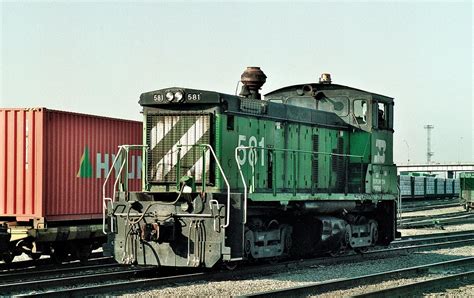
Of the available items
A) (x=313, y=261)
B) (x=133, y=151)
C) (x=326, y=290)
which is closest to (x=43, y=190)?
(x=133, y=151)

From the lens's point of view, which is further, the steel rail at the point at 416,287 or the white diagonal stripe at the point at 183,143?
the white diagonal stripe at the point at 183,143

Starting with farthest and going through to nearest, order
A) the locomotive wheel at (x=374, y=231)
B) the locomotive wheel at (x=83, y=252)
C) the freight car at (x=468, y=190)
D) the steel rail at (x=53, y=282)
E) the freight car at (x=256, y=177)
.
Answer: the freight car at (x=468, y=190) → the locomotive wheel at (x=374, y=231) → the locomotive wheel at (x=83, y=252) → the freight car at (x=256, y=177) → the steel rail at (x=53, y=282)

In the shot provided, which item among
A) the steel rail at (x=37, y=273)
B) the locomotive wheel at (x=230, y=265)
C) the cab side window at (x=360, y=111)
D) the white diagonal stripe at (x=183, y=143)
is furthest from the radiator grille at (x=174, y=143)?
the cab side window at (x=360, y=111)

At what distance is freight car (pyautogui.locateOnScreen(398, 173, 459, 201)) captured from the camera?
5056 cm

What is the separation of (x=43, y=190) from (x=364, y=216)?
22.8ft

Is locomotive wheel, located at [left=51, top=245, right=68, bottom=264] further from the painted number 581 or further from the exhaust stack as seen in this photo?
the exhaust stack

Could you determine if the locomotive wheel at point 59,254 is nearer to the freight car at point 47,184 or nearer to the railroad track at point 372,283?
the freight car at point 47,184

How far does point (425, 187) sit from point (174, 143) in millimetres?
45507

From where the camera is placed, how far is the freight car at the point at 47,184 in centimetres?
1375

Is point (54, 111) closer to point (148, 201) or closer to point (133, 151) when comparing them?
point (133, 151)

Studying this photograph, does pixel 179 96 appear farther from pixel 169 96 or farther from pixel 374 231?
pixel 374 231

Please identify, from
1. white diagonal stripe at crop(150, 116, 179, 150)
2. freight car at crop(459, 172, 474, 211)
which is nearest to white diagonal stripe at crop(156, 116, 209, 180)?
white diagonal stripe at crop(150, 116, 179, 150)

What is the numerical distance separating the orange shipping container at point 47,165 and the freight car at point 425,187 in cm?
3585

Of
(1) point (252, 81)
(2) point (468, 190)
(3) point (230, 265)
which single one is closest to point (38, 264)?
(3) point (230, 265)
